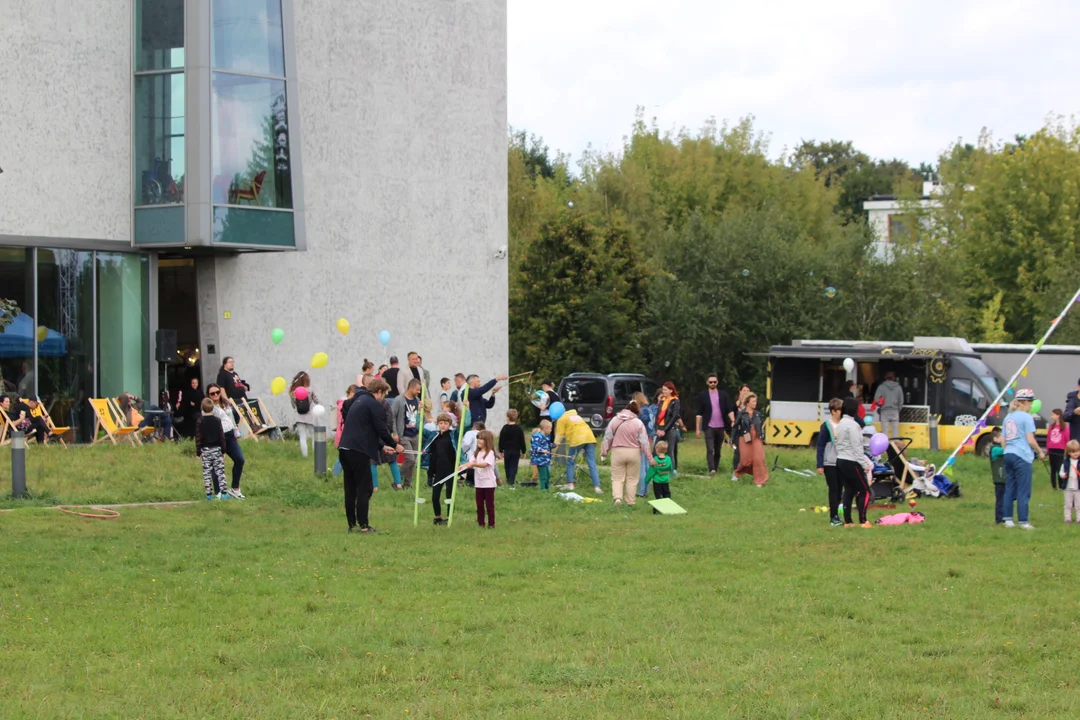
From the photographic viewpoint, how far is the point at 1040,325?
161 feet

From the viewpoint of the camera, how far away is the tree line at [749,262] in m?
43.2

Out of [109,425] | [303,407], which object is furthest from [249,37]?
[303,407]

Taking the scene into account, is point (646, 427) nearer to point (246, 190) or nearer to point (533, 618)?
point (246, 190)

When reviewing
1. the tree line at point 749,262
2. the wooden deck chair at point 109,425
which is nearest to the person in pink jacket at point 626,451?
the wooden deck chair at point 109,425

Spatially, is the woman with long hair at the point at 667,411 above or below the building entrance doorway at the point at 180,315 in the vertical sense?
below

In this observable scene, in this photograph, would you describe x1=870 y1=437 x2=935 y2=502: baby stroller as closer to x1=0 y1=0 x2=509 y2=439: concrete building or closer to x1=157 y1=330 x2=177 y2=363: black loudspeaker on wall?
x1=0 y1=0 x2=509 y2=439: concrete building

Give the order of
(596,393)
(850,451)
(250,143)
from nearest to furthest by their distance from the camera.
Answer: (850,451), (250,143), (596,393)

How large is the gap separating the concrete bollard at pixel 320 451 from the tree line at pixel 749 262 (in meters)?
22.4

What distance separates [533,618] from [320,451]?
38.7 feet

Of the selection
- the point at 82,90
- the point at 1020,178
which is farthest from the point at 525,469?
the point at 1020,178

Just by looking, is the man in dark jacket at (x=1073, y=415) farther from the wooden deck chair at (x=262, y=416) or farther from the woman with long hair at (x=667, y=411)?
the wooden deck chair at (x=262, y=416)

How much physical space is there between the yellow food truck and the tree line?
28.2 ft

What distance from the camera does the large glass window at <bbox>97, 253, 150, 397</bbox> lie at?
90.3 feet

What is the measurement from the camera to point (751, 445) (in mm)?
23125
